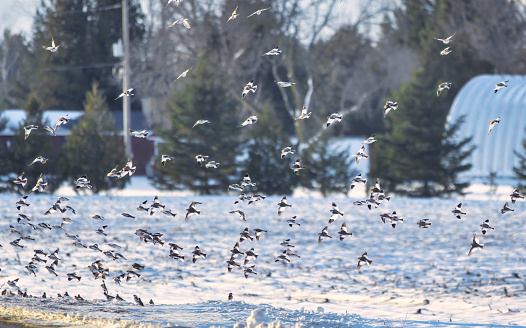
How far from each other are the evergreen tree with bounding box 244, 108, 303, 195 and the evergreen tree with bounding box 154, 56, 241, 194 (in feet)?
2.25

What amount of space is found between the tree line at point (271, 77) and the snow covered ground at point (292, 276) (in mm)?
5258

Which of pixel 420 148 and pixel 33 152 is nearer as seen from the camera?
pixel 420 148

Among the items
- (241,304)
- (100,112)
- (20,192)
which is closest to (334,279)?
(241,304)

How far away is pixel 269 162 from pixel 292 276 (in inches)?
585

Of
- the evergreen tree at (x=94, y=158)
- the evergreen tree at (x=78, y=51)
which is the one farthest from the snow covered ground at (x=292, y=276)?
the evergreen tree at (x=78, y=51)

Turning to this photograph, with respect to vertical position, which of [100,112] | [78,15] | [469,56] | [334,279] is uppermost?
[78,15]

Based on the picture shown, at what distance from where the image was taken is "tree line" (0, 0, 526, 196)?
28.0m

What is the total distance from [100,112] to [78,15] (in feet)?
54.5

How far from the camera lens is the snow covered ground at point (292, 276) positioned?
9812 mm

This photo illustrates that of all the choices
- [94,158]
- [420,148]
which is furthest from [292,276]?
[94,158]

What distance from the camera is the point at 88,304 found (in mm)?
10414

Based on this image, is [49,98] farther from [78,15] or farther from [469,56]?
[469,56]

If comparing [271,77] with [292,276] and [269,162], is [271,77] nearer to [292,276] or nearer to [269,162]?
[269,162]

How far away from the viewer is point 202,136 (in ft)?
94.0
